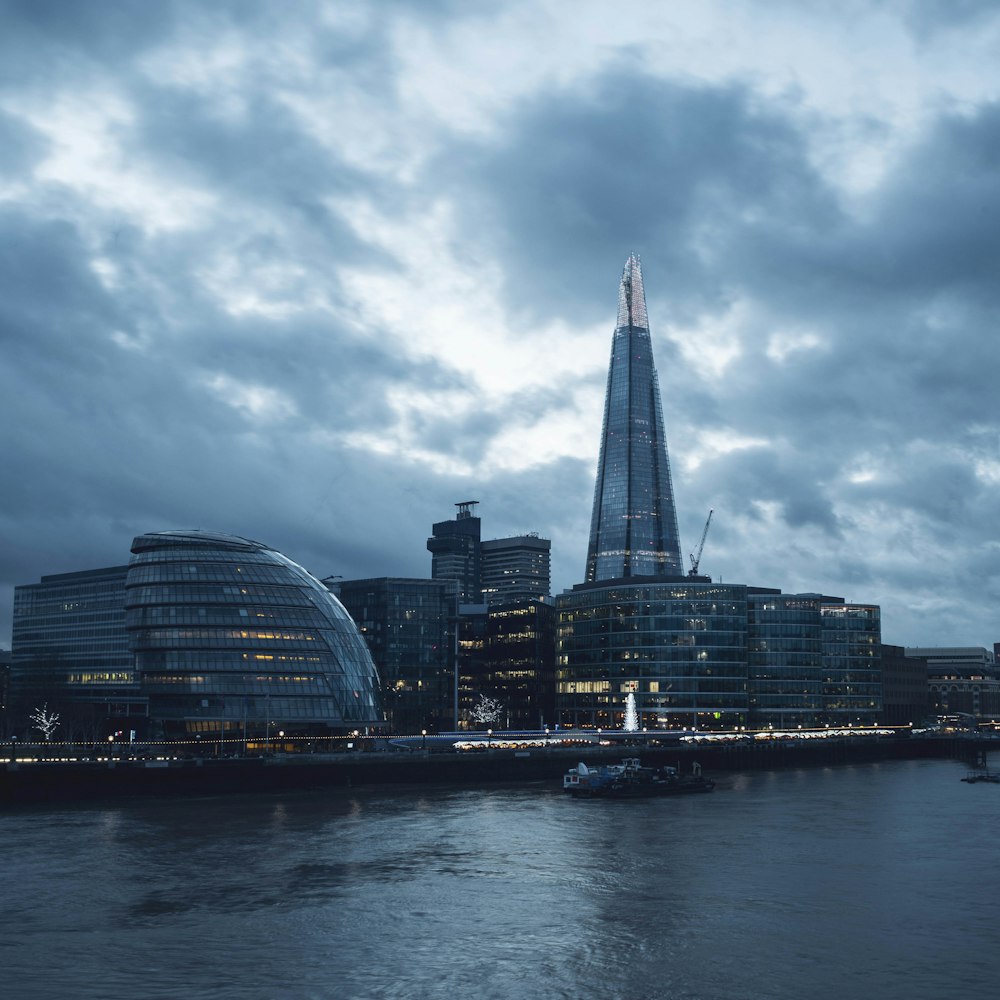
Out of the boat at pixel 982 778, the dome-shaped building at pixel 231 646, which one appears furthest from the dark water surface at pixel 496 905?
the dome-shaped building at pixel 231 646

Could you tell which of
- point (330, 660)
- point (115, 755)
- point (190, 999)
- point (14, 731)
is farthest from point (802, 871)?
point (14, 731)

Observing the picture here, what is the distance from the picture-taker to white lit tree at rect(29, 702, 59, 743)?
6495 inches

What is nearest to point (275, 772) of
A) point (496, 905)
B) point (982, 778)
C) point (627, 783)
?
point (627, 783)

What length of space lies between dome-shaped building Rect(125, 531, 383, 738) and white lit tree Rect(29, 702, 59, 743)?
13.8 m

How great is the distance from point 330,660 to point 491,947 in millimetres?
124793

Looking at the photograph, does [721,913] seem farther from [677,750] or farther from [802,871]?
[677,750]

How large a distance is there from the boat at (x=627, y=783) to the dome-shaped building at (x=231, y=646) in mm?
49628

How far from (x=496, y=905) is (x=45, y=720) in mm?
115180

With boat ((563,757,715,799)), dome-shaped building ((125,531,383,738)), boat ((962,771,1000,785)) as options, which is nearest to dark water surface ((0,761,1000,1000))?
boat ((563,757,715,799))

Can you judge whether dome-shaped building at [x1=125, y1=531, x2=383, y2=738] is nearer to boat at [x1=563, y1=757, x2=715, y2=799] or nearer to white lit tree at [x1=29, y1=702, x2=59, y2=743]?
white lit tree at [x1=29, y1=702, x2=59, y2=743]

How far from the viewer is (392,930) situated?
58.2 m

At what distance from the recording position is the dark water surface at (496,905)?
163 feet

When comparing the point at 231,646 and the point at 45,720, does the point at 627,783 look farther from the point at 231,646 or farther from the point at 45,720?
the point at 45,720

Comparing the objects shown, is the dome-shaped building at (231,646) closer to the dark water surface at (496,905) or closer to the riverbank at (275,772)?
the riverbank at (275,772)
